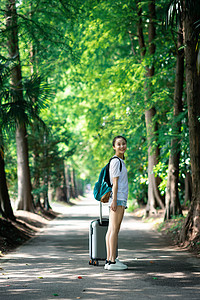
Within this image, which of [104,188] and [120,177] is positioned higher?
[120,177]

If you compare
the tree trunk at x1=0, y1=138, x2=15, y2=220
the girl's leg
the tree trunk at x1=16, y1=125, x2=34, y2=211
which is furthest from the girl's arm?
the tree trunk at x1=16, y1=125, x2=34, y2=211


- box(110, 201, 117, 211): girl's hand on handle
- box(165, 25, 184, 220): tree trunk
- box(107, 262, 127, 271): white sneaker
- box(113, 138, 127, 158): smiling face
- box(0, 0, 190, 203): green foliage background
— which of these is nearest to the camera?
box(110, 201, 117, 211): girl's hand on handle

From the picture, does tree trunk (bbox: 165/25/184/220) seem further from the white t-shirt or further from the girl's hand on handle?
the girl's hand on handle

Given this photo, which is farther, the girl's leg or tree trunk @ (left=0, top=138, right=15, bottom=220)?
tree trunk @ (left=0, top=138, right=15, bottom=220)

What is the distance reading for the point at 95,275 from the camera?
7.16m

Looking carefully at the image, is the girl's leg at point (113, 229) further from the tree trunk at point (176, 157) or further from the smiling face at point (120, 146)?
the tree trunk at point (176, 157)

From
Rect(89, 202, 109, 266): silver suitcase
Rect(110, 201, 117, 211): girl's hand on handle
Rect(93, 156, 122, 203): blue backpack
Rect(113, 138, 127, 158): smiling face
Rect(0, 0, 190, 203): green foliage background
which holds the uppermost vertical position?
Rect(0, 0, 190, 203): green foliage background

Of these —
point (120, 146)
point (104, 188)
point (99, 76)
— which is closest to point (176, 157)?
point (99, 76)

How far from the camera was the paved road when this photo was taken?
19.3 feet

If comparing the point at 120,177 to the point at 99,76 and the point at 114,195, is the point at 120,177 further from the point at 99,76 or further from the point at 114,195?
the point at 99,76

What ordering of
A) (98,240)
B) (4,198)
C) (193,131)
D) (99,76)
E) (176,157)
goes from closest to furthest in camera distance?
(98,240) < (193,131) < (4,198) < (176,157) < (99,76)

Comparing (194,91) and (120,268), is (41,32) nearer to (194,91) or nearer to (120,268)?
(194,91)

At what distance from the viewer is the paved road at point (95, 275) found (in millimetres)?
5879

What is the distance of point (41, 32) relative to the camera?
13938mm
